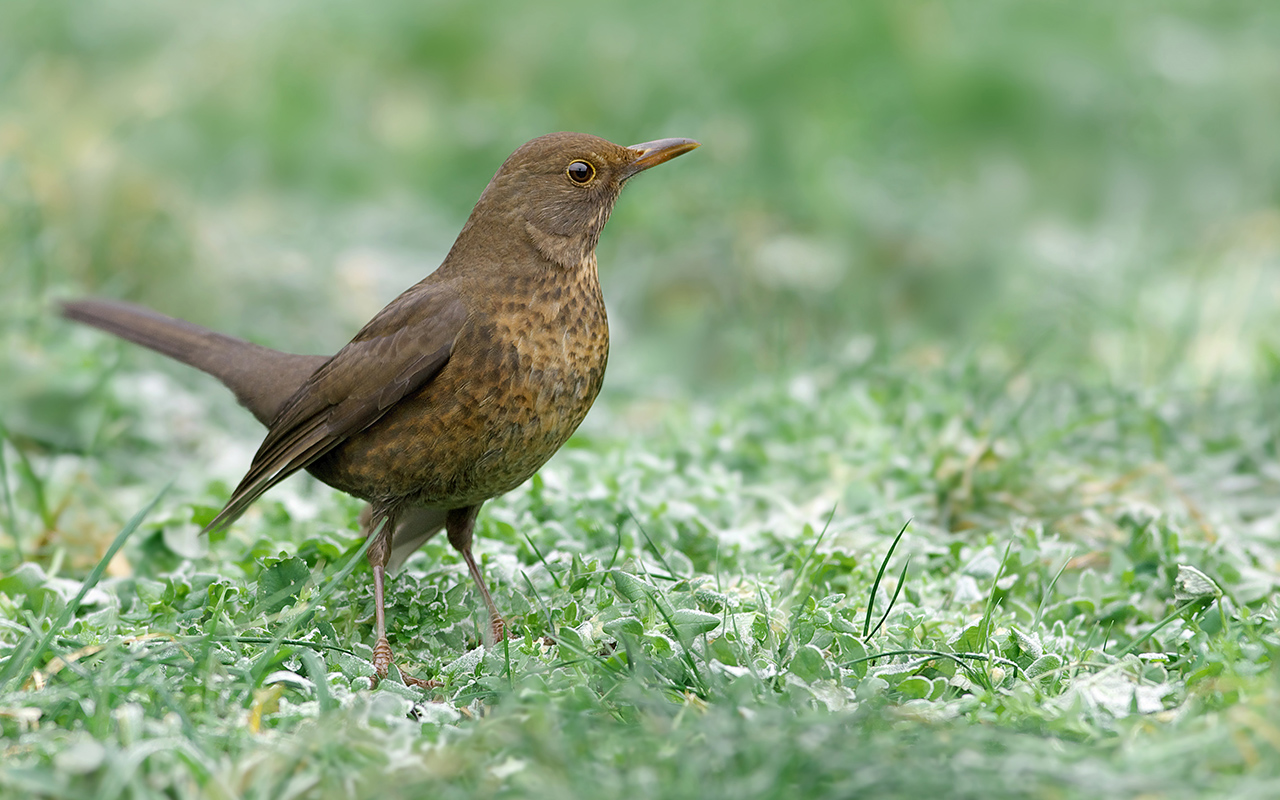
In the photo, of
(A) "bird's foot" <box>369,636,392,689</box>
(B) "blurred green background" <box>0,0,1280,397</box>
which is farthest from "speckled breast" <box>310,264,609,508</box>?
(B) "blurred green background" <box>0,0,1280,397</box>

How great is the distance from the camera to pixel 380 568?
A: 3900 mm

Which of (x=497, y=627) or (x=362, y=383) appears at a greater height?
(x=362, y=383)

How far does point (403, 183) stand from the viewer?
950 cm

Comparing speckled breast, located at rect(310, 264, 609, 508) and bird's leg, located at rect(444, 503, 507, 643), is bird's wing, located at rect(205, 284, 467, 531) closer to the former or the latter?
speckled breast, located at rect(310, 264, 609, 508)

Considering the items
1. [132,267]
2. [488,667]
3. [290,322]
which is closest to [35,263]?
[132,267]

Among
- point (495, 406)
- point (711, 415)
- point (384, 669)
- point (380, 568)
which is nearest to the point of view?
point (384, 669)

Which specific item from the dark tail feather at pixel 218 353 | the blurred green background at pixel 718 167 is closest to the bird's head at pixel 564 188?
the dark tail feather at pixel 218 353

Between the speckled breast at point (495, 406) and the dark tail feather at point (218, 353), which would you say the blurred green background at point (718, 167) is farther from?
the speckled breast at point (495, 406)

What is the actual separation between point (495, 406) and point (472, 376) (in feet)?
0.38

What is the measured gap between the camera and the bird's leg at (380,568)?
3.62 meters

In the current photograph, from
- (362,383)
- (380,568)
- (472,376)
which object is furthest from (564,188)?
(380,568)

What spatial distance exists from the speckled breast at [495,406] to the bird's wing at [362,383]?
6 cm

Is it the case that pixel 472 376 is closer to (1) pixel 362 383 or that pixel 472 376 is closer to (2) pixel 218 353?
(1) pixel 362 383

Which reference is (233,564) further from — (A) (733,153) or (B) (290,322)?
(A) (733,153)
